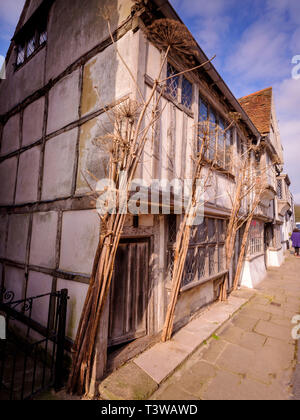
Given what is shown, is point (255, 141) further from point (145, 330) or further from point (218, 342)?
point (145, 330)

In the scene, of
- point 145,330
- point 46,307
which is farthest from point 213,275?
point 46,307

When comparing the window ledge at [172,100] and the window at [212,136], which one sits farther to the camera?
the window at [212,136]

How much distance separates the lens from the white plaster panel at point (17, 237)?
17.0ft

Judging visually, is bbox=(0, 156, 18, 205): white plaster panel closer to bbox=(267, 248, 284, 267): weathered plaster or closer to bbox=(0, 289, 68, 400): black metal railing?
bbox=(0, 289, 68, 400): black metal railing

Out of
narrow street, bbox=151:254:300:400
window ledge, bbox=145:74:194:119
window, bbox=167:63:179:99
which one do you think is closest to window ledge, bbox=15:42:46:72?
window, bbox=167:63:179:99

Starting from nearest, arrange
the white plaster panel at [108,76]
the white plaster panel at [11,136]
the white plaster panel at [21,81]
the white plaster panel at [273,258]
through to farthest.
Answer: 1. the white plaster panel at [108,76]
2. the white plaster panel at [21,81]
3. the white plaster panel at [11,136]
4. the white plaster panel at [273,258]

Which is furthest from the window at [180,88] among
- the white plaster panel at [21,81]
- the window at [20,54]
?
the window at [20,54]

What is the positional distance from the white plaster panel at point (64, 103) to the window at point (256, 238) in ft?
27.1

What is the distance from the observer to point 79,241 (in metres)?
3.72

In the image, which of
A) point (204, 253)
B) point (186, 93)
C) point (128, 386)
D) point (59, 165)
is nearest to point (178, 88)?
point (186, 93)

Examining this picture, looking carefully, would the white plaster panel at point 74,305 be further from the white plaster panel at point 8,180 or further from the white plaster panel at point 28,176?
the white plaster panel at point 8,180

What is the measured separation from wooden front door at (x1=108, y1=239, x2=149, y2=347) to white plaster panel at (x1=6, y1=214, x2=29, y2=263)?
8.99ft
